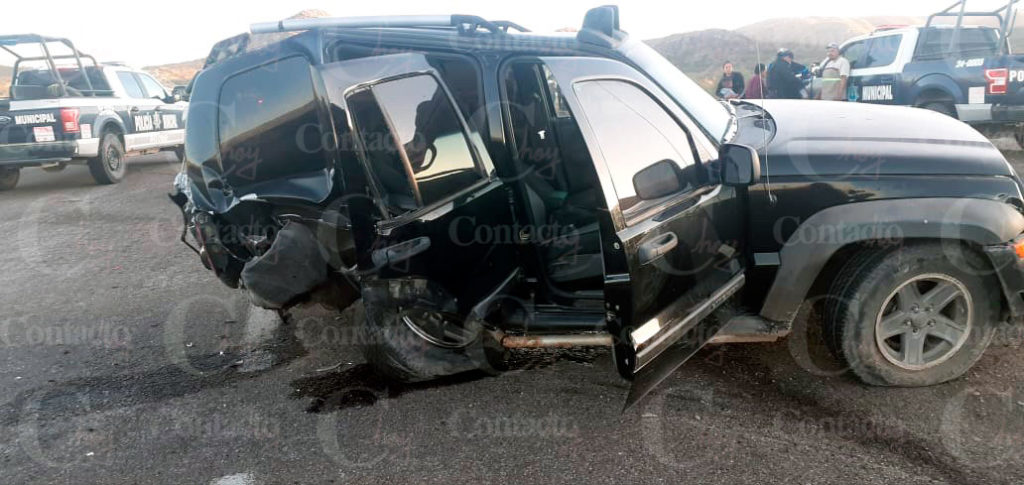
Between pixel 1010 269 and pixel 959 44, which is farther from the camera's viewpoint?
pixel 959 44

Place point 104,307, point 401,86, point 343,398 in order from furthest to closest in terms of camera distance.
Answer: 1. point 104,307
2. point 343,398
3. point 401,86

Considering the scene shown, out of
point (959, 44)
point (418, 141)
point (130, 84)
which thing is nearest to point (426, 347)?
point (418, 141)

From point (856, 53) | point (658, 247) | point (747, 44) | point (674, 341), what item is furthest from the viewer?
point (747, 44)

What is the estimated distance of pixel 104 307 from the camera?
16.4ft

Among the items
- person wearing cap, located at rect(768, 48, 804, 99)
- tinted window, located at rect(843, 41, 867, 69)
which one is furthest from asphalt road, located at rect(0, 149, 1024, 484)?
tinted window, located at rect(843, 41, 867, 69)

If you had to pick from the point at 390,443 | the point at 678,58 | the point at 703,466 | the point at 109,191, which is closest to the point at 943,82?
the point at 703,466

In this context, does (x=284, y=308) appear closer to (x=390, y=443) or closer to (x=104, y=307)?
(x=390, y=443)

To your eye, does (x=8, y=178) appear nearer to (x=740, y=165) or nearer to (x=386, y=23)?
(x=386, y=23)

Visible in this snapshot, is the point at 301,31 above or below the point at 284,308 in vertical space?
above

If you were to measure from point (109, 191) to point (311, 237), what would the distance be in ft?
26.7

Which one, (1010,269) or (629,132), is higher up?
(629,132)

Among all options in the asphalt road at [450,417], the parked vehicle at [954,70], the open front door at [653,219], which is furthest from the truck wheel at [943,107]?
the open front door at [653,219]

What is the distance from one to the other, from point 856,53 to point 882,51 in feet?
2.12

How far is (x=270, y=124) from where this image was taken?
3.48 meters
